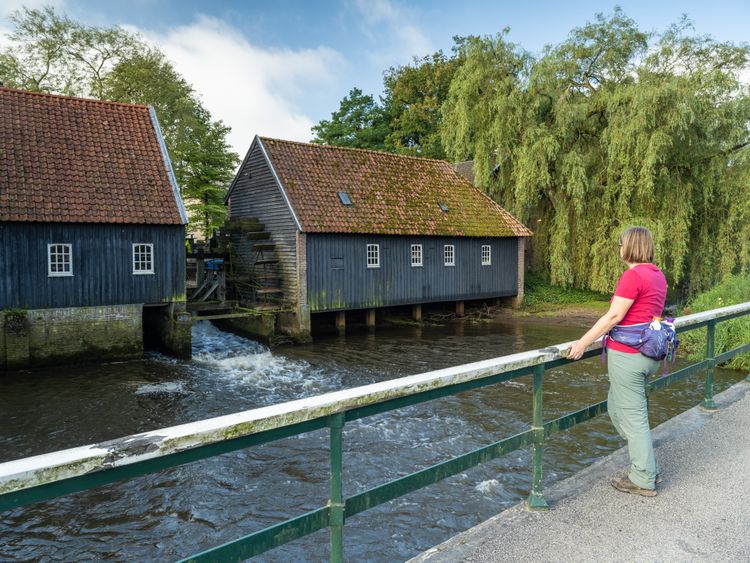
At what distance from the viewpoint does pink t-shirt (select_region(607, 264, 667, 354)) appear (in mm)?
3734

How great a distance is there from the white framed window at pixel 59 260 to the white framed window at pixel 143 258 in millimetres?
1632

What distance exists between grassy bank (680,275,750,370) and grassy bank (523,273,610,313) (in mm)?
7606

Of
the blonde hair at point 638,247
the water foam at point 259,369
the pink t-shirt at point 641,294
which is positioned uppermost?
the blonde hair at point 638,247

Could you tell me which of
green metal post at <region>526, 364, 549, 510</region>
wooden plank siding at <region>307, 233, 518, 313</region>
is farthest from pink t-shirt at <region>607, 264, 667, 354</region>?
wooden plank siding at <region>307, 233, 518, 313</region>

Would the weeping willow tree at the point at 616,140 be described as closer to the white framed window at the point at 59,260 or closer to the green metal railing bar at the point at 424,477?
the white framed window at the point at 59,260

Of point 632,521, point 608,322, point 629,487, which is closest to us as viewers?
point 632,521

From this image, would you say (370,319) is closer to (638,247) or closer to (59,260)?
(59,260)

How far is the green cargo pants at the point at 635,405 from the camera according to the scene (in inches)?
149

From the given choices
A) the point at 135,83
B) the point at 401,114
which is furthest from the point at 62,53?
the point at 401,114

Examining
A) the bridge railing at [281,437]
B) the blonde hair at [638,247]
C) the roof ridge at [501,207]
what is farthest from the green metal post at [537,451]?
the roof ridge at [501,207]

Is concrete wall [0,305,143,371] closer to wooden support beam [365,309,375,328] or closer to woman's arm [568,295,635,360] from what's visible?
wooden support beam [365,309,375,328]

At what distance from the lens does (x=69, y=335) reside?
49.4 ft

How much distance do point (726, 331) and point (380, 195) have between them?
518 inches

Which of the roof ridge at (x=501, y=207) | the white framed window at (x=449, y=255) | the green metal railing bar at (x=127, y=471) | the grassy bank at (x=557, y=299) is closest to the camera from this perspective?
the green metal railing bar at (x=127, y=471)
